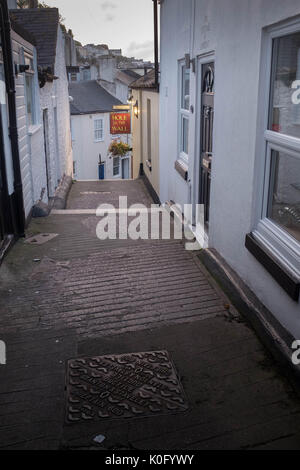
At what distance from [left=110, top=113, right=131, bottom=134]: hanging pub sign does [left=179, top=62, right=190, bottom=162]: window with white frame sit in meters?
16.3

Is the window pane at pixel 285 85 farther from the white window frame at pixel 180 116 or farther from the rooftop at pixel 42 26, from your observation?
the rooftop at pixel 42 26

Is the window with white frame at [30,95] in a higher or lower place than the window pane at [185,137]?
higher

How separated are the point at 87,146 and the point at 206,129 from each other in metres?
24.2

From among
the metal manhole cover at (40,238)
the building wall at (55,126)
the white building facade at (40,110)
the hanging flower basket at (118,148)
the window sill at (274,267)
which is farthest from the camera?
the hanging flower basket at (118,148)

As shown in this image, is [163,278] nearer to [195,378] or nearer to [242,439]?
[195,378]

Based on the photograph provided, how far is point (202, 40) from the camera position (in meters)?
6.31

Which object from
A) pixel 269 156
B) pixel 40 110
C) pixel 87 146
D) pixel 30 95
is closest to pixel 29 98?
pixel 30 95

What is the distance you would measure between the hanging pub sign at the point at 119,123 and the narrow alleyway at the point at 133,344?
1840cm

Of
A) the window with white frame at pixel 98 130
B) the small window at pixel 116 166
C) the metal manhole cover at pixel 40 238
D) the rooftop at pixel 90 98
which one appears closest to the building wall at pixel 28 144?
the metal manhole cover at pixel 40 238

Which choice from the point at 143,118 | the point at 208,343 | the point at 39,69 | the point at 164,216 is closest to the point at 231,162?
the point at 208,343

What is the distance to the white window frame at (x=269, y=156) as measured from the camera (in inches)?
146

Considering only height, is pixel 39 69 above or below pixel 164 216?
above

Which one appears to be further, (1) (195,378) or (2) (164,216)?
(2) (164,216)

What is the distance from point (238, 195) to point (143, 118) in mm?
10651
